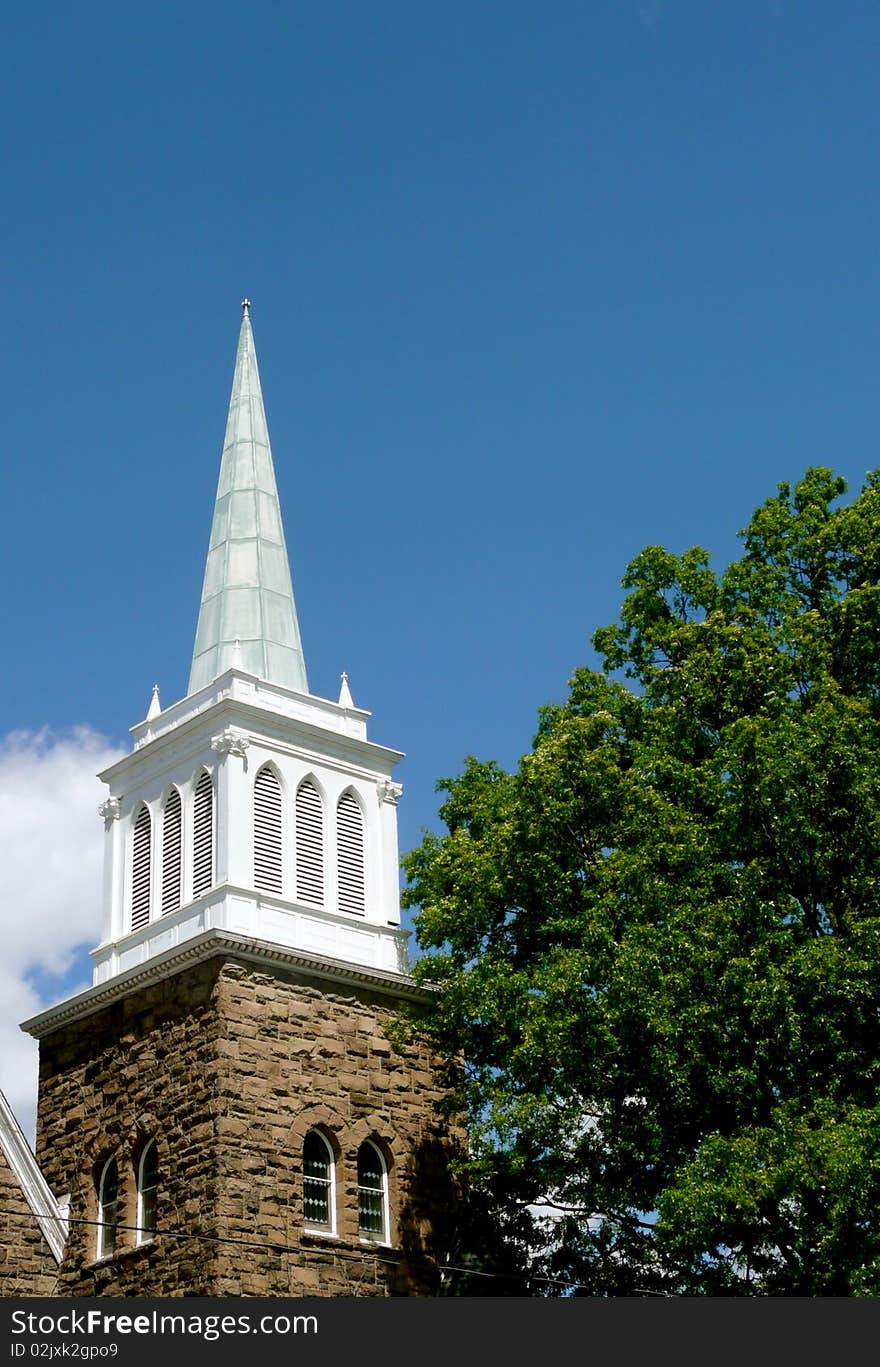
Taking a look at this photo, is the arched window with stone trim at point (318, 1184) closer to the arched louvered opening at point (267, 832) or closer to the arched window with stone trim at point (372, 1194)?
the arched window with stone trim at point (372, 1194)

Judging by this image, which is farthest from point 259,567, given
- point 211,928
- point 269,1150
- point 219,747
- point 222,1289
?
point 222,1289

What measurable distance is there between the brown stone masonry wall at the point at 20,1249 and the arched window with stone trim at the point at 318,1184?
4070mm

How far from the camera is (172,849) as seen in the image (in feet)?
95.2

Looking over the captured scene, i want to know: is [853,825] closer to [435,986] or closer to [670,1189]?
[670,1189]

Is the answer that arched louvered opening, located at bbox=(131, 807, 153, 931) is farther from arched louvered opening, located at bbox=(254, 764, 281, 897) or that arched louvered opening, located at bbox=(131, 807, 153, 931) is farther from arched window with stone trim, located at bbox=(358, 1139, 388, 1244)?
arched window with stone trim, located at bbox=(358, 1139, 388, 1244)

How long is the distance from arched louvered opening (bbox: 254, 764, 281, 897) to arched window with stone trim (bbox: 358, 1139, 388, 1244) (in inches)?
164

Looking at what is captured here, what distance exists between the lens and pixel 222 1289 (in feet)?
78.9

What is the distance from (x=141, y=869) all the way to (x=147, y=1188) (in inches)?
212

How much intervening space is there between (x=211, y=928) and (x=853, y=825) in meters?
9.26

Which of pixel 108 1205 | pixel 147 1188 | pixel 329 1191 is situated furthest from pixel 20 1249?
pixel 329 1191

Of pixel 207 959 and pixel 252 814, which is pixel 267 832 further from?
pixel 207 959

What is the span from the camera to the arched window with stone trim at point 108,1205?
26.8 meters

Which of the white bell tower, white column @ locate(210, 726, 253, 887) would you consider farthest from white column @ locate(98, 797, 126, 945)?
white column @ locate(210, 726, 253, 887)

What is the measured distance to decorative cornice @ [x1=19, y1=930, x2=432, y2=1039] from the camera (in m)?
26.5
